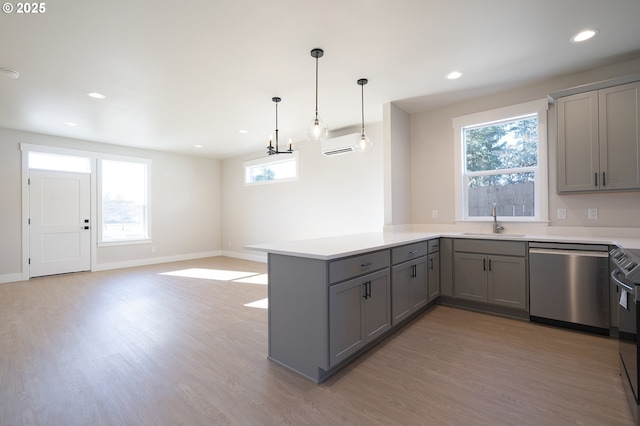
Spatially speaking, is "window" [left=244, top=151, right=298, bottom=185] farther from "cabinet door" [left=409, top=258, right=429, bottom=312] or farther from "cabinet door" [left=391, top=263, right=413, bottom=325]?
"cabinet door" [left=391, top=263, right=413, bottom=325]

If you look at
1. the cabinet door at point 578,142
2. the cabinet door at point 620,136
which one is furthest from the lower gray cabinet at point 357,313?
the cabinet door at point 620,136

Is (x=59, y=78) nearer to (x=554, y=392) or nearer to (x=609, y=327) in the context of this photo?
(x=554, y=392)

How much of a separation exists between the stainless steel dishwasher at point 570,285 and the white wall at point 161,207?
7310 millimetres

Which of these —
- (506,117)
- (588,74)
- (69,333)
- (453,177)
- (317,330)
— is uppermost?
(588,74)

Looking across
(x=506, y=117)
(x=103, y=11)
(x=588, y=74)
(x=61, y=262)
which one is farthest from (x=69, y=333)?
(x=588, y=74)

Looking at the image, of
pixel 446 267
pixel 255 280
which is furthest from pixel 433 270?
pixel 255 280

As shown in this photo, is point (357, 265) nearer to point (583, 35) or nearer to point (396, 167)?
point (396, 167)

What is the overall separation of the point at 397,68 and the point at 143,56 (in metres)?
2.60

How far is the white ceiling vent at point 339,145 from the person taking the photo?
198 inches

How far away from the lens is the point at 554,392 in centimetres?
192

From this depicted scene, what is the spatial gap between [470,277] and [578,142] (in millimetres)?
1814

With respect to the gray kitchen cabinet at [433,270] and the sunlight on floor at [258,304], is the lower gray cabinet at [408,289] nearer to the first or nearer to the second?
the gray kitchen cabinet at [433,270]

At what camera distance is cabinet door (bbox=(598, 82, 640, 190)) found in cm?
280

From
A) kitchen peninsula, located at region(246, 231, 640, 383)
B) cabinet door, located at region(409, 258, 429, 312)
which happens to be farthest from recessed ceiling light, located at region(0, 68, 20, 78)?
cabinet door, located at region(409, 258, 429, 312)
